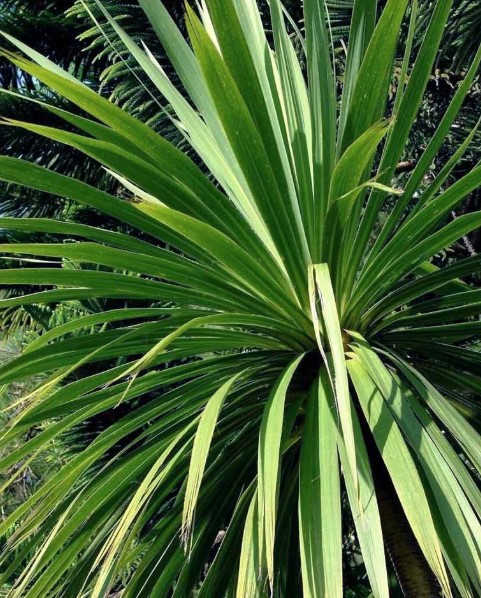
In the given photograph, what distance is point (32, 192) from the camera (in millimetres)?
3578

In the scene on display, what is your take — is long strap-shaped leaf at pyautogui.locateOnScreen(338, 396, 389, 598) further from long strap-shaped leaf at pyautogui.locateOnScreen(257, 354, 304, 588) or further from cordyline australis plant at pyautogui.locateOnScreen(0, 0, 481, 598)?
long strap-shaped leaf at pyautogui.locateOnScreen(257, 354, 304, 588)

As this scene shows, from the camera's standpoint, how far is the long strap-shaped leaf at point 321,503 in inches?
49.6

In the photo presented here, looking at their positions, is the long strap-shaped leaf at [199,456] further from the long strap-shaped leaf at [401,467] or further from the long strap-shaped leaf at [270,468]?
the long strap-shaped leaf at [401,467]

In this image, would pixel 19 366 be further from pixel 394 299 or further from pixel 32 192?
pixel 32 192

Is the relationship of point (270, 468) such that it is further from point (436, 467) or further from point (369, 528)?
point (436, 467)

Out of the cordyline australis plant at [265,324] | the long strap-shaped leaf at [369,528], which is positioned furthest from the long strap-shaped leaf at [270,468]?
the long strap-shaped leaf at [369,528]

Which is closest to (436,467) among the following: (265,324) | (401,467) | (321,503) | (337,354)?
(401,467)

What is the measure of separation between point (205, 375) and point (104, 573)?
43 centimetres

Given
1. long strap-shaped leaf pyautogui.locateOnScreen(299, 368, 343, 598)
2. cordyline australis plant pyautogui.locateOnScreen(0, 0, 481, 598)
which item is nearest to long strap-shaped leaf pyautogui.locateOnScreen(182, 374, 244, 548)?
cordyline australis plant pyautogui.locateOnScreen(0, 0, 481, 598)

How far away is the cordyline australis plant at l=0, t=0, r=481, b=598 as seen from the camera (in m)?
1.34

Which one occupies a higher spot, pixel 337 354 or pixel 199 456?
pixel 337 354

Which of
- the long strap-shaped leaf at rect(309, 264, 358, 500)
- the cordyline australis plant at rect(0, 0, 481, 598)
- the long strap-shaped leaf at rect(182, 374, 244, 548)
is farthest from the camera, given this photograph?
the cordyline australis plant at rect(0, 0, 481, 598)

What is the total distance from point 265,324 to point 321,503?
0.38 m

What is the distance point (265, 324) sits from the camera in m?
1.59
